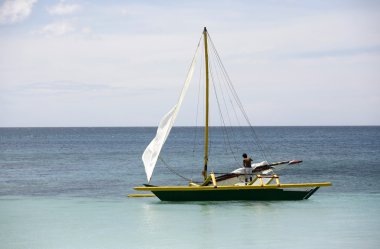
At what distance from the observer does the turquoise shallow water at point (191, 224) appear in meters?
22.4

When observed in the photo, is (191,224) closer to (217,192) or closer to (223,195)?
(217,192)

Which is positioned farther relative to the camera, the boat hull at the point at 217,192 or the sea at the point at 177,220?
the boat hull at the point at 217,192

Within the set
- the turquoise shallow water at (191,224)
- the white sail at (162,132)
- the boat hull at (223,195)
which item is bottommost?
the turquoise shallow water at (191,224)

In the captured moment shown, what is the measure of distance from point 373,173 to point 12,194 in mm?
32068

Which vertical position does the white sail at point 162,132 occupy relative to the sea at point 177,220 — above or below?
above

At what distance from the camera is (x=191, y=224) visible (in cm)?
2614

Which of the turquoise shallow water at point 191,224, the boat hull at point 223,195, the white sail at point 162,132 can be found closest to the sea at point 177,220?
the turquoise shallow water at point 191,224

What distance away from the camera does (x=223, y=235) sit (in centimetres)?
2366

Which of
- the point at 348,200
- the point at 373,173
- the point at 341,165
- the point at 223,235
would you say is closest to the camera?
the point at 223,235

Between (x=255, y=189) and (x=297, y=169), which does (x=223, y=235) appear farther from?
(x=297, y=169)

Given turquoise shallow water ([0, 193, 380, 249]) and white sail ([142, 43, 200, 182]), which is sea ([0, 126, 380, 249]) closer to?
turquoise shallow water ([0, 193, 380, 249])

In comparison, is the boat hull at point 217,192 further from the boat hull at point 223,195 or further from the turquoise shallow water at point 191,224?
the turquoise shallow water at point 191,224

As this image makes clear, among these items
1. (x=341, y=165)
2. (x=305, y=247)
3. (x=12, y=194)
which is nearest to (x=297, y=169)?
(x=341, y=165)

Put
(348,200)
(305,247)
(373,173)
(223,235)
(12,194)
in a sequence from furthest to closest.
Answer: (373,173) < (12,194) < (348,200) < (223,235) < (305,247)
